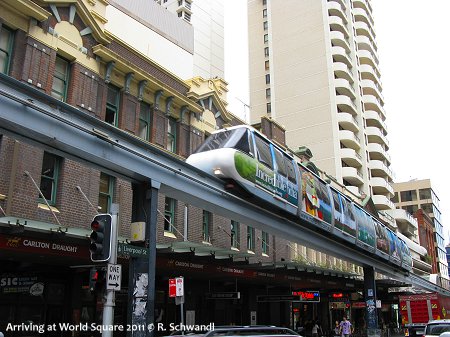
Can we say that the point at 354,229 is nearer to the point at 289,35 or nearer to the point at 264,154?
the point at 264,154

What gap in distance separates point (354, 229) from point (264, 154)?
9326mm

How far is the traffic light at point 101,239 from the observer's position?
7.86 meters

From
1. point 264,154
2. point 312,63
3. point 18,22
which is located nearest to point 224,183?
point 264,154

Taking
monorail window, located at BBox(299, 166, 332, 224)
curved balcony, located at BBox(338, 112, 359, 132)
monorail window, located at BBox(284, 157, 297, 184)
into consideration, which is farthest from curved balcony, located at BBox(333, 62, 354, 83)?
monorail window, located at BBox(284, 157, 297, 184)

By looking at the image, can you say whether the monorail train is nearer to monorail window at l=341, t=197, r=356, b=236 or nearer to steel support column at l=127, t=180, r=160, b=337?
monorail window at l=341, t=197, r=356, b=236

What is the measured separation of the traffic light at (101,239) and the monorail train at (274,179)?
17.7 ft

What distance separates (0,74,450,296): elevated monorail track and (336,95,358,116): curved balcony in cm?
5191

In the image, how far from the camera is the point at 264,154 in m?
14.9

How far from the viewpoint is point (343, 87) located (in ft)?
216

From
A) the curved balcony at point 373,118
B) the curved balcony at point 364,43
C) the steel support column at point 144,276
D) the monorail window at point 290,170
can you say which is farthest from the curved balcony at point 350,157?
the steel support column at point 144,276

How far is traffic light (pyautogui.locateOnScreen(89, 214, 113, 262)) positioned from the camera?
7.86 m

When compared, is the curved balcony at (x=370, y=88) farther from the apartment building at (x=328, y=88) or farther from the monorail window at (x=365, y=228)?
the monorail window at (x=365, y=228)

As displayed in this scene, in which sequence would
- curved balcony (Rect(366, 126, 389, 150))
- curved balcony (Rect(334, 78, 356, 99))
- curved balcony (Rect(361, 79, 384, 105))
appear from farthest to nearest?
curved balcony (Rect(361, 79, 384, 105)) → curved balcony (Rect(366, 126, 389, 150)) → curved balcony (Rect(334, 78, 356, 99))

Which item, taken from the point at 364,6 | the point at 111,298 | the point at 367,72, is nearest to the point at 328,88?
the point at 367,72
